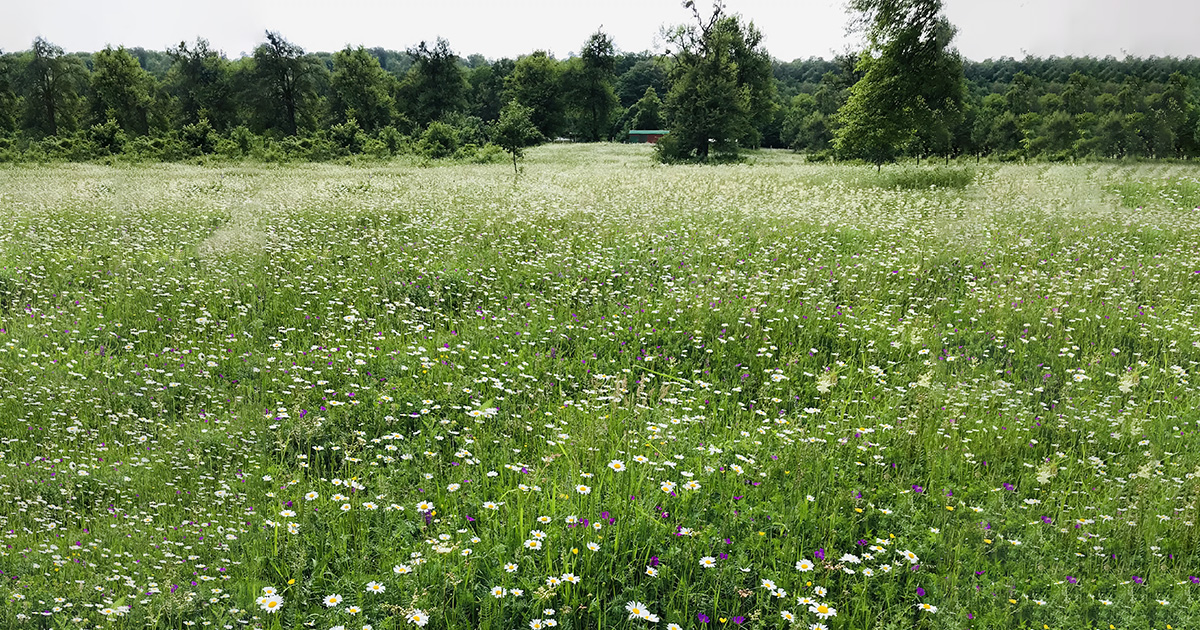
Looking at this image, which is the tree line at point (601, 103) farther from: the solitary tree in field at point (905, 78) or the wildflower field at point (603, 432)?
the wildflower field at point (603, 432)

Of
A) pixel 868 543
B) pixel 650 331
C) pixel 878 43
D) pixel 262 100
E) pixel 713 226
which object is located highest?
pixel 262 100

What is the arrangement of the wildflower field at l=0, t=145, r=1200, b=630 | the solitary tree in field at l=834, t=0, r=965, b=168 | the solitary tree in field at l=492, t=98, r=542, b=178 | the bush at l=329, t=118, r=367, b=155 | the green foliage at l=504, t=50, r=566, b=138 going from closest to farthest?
the wildflower field at l=0, t=145, r=1200, b=630, the solitary tree in field at l=834, t=0, r=965, b=168, the solitary tree in field at l=492, t=98, r=542, b=178, the bush at l=329, t=118, r=367, b=155, the green foliage at l=504, t=50, r=566, b=138

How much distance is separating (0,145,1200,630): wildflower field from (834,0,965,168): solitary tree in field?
11931 millimetres

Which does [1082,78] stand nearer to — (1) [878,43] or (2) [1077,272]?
(1) [878,43]

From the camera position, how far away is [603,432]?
4621mm

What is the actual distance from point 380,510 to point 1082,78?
76662 mm

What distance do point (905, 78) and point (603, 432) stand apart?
21576 mm

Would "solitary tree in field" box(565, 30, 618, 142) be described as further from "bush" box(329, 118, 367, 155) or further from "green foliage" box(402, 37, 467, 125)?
"bush" box(329, 118, 367, 155)

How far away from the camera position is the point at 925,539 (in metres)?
3.62

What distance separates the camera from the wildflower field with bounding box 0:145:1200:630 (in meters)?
3.19

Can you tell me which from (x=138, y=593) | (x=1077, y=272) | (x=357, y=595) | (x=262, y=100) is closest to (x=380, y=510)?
(x=357, y=595)

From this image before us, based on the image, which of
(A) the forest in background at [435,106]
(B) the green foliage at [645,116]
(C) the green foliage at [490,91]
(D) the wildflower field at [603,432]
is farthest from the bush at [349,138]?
(B) the green foliage at [645,116]

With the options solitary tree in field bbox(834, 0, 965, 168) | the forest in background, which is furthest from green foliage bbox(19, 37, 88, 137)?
solitary tree in field bbox(834, 0, 965, 168)

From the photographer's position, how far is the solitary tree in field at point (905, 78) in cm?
2161
